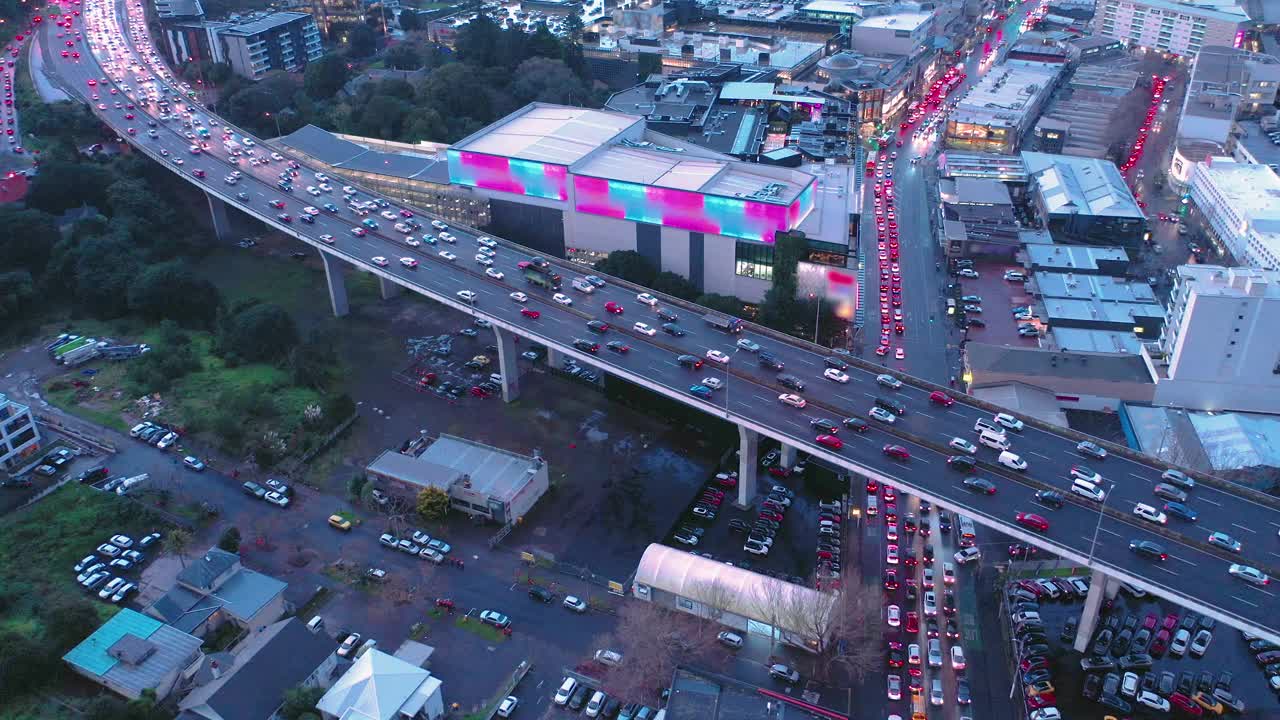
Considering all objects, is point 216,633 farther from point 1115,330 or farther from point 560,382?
point 1115,330

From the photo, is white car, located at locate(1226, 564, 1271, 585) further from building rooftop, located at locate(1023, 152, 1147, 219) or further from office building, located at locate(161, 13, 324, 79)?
office building, located at locate(161, 13, 324, 79)

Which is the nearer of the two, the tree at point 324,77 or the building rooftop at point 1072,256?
the building rooftop at point 1072,256

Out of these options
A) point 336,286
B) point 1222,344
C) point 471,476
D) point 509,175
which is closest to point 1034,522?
point 1222,344

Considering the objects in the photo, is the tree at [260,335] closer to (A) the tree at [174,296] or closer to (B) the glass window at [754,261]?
(A) the tree at [174,296]

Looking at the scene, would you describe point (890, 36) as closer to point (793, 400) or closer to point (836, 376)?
point (836, 376)

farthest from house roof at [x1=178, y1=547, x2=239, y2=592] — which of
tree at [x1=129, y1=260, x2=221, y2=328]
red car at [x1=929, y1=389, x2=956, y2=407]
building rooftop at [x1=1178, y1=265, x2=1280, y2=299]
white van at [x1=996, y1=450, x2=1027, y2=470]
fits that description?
building rooftop at [x1=1178, y1=265, x2=1280, y2=299]

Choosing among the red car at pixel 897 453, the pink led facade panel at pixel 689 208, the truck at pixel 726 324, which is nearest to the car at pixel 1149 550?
the red car at pixel 897 453
